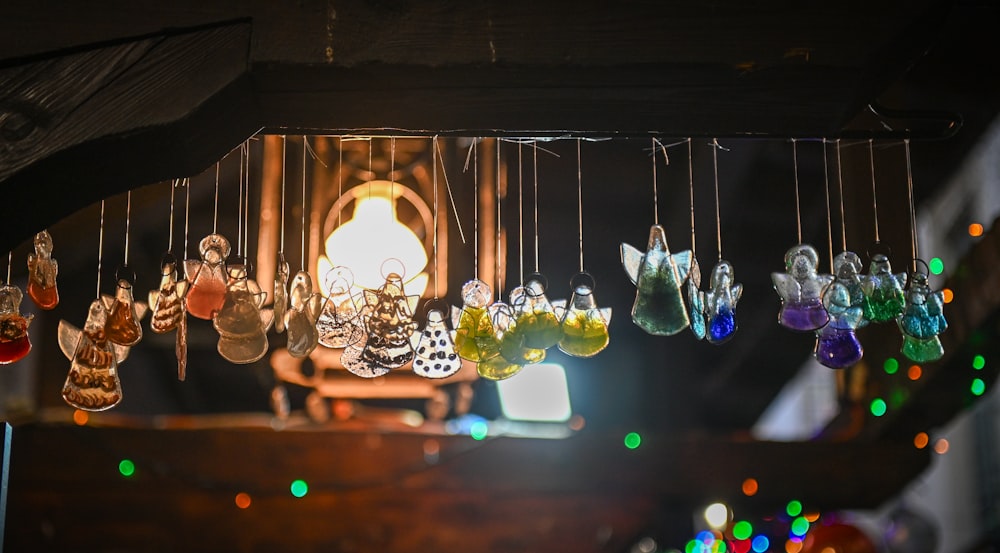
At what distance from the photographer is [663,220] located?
Result: 5.83 metres

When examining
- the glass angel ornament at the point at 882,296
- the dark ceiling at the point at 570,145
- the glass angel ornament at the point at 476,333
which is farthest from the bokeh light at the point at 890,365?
the glass angel ornament at the point at 476,333

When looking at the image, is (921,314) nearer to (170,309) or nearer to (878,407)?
(170,309)

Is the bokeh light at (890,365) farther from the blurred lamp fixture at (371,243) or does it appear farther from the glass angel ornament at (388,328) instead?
the glass angel ornament at (388,328)

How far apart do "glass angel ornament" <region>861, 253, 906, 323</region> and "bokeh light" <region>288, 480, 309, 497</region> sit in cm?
316

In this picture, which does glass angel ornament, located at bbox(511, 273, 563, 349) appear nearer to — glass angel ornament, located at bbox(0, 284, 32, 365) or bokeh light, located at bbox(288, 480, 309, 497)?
glass angel ornament, located at bbox(0, 284, 32, 365)

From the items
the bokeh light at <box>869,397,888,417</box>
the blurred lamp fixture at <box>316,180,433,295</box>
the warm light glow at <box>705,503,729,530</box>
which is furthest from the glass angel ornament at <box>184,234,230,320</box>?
the warm light glow at <box>705,503,729,530</box>

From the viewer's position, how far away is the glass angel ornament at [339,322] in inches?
104

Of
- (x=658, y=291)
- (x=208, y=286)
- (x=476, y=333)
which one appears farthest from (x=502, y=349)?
(x=208, y=286)

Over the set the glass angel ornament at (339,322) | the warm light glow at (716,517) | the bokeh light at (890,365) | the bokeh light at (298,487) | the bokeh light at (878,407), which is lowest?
the warm light glow at (716,517)

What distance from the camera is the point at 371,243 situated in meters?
3.91

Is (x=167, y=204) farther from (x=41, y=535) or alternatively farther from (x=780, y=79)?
(x=780, y=79)

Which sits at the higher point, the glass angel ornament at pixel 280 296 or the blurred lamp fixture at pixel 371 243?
the blurred lamp fixture at pixel 371 243

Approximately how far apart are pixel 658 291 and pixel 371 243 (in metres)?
1.57

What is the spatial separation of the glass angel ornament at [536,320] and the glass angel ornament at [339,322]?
0.36 m
